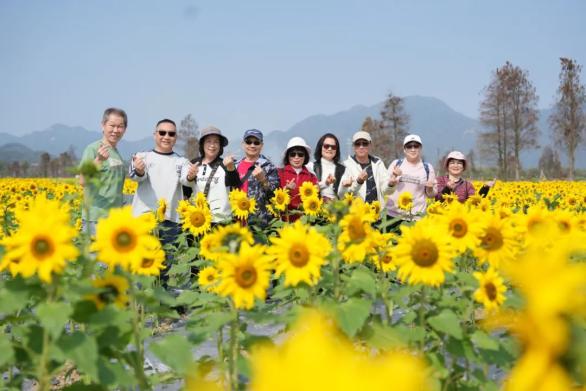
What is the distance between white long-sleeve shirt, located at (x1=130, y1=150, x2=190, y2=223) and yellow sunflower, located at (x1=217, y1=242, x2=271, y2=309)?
313 cm

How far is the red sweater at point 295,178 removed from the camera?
18.9 feet

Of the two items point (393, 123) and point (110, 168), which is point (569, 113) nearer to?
point (393, 123)

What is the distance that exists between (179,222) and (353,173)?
6.80 ft

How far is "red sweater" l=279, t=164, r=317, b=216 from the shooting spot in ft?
18.9

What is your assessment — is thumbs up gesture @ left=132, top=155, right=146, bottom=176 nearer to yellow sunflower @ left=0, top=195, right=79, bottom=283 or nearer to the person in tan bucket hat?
the person in tan bucket hat

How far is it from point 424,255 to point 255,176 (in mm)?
3417

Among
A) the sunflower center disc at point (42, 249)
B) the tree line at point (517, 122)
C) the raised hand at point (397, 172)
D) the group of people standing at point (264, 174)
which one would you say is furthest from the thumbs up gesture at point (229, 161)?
the tree line at point (517, 122)

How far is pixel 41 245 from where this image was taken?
71.3 inches

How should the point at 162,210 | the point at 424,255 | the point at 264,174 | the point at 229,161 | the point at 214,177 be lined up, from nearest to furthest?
1. the point at 424,255
2. the point at 162,210
3. the point at 229,161
4. the point at 214,177
5. the point at 264,174

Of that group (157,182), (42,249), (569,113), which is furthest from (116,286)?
(569,113)

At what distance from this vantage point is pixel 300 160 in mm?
5848

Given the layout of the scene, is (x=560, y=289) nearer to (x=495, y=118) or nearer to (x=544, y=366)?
(x=544, y=366)

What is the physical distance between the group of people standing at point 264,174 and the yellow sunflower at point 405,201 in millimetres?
137

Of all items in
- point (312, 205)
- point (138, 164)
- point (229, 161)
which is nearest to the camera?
point (138, 164)
